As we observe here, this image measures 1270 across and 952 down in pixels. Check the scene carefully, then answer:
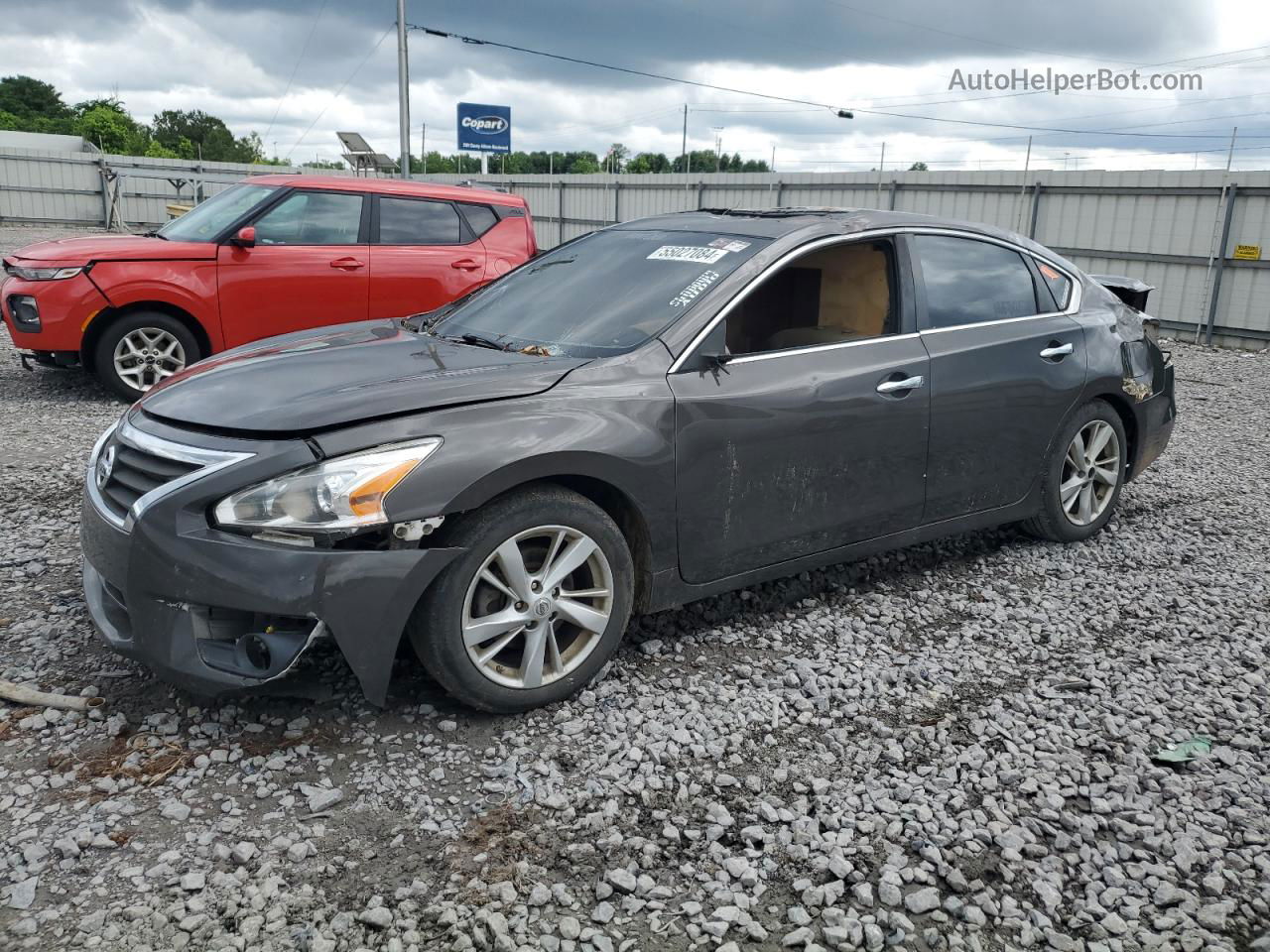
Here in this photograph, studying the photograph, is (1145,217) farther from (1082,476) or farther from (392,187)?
(1082,476)

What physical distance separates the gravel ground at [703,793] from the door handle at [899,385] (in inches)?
37.3

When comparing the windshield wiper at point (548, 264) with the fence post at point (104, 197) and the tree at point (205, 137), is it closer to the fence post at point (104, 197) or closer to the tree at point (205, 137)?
the fence post at point (104, 197)

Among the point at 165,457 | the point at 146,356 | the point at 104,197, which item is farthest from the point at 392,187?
the point at 104,197

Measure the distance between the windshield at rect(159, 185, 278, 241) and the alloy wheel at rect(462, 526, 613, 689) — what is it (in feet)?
20.2

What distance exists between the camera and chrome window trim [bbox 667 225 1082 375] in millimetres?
3879

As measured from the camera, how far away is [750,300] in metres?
4.25

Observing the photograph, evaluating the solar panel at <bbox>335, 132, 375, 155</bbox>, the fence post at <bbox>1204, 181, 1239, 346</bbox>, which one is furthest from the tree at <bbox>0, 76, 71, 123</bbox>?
the fence post at <bbox>1204, 181, 1239, 346</bbox>

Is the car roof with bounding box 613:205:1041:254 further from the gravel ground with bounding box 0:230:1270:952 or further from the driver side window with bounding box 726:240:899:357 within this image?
the gravel ground with bounding box 0:230:1270:952

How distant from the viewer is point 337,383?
3.44 metres

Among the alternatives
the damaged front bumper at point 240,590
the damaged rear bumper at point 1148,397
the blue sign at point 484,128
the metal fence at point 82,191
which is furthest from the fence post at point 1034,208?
the blue sign at point 484,128

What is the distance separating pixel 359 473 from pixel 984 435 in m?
2.85

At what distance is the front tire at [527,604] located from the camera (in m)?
3.22

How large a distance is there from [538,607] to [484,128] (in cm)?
4107

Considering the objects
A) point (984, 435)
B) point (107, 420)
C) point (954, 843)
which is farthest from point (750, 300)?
point (107, 420)
